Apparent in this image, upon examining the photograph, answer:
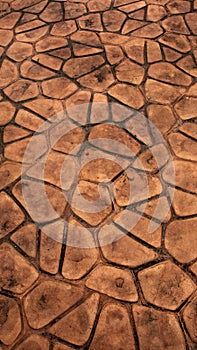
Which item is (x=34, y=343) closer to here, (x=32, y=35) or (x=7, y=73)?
(x=7, y=73)

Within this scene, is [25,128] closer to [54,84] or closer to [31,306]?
[54,84]

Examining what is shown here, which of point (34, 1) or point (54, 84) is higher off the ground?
point (34, 1)

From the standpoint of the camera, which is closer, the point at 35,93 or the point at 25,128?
the point at 25,128

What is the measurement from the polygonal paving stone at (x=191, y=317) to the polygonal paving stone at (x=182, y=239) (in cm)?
32

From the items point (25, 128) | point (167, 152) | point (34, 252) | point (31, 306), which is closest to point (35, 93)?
point (25, 128)

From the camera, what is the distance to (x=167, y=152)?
339cm

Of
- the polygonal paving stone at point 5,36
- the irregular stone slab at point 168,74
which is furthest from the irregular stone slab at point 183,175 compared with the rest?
the polygonal paving stone at point 5,36

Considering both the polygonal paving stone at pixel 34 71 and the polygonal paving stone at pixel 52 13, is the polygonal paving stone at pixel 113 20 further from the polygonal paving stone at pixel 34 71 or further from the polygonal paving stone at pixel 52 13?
the polygonal paving stone at pixel 34 71

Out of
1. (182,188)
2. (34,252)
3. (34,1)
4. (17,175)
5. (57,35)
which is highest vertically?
(34,1)

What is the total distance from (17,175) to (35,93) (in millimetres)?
1076

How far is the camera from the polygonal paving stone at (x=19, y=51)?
435 cm

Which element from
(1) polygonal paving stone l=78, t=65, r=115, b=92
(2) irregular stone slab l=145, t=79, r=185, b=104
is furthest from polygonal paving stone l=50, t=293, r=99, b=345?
(1) polygonal paving stone l=78, t=65, r=115, b=92

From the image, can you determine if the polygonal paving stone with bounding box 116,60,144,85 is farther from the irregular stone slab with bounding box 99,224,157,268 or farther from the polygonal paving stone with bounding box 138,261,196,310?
the polygonal paving stone with bounding box 138,261,196,310

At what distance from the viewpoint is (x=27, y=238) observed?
117 inches
